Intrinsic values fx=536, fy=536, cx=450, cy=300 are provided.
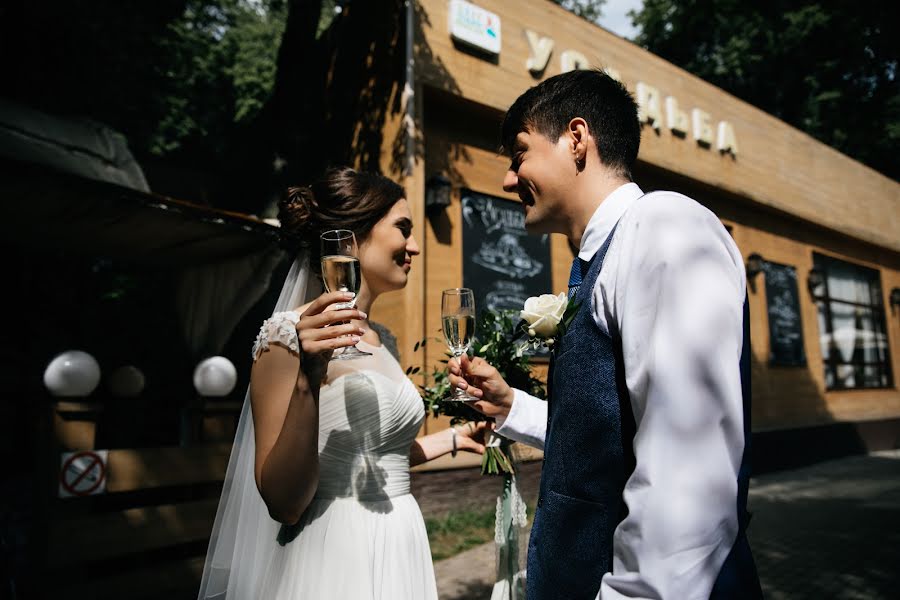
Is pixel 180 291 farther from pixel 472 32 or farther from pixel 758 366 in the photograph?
pixel 758 366

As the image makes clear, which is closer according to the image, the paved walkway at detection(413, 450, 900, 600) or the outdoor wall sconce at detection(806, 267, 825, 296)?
the paved walkway at detection(413, 450, 900, 600)

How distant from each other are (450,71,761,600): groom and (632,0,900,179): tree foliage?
18.8 metres

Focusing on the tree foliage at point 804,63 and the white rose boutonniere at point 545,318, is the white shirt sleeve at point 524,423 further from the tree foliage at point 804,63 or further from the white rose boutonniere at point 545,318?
the tree foliage at point 804,63

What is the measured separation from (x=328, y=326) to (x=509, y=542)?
155 cm

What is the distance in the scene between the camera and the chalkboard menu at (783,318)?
35.0 ft

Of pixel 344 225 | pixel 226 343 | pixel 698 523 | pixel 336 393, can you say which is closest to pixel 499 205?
pixel 226 343

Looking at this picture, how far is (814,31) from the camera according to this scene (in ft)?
56.3

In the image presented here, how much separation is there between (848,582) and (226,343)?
20.0ft

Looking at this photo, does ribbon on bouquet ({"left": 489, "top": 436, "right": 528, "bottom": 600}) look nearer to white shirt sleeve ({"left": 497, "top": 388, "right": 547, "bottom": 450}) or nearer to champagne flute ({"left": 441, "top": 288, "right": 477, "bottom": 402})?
white shirt sleeve ({"left": 497, "top": 388, "right": 547, "bottom": 450})

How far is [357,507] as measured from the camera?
2.04m

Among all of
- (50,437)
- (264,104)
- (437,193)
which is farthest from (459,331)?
(264,104)

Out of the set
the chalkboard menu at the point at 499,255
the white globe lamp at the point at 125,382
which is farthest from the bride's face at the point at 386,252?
the chalkboard menu at the point at 499,255

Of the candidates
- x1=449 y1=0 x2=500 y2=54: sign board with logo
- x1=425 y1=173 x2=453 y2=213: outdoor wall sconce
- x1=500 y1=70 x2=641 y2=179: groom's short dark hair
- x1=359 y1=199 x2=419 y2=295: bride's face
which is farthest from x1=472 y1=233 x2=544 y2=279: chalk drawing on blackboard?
x1=500 y1=70 x2=641 y2=179: groom's short dark hair

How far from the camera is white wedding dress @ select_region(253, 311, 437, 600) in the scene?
1912 millimetres
